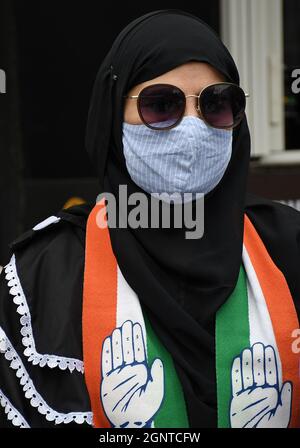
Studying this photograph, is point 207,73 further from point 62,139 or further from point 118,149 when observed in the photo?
point 62,139

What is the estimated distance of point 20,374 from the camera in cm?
175

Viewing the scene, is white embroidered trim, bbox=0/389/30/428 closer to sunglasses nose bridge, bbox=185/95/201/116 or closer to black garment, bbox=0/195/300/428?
black garment, bbox=0/195/300/428

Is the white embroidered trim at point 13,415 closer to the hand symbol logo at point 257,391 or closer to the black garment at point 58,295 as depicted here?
the black garment at point 58,295

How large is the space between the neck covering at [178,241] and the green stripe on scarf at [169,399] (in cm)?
2

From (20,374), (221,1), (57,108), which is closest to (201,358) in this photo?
(20,374)

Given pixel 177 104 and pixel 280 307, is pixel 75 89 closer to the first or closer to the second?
pixel 177 104

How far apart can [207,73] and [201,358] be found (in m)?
0.67

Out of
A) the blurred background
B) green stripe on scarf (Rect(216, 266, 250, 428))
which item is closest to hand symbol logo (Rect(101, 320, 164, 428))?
green stripe on scarf (Rect(216, 266, 250, 428))

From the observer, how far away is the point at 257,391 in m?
1.74

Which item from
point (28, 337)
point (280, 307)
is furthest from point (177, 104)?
point (28, 337)

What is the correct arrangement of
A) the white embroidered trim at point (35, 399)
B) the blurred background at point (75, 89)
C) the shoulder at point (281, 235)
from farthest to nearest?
the blurred background at point (75, 89)
the shoulder at point (281, 235)
the white embroidered trim at point (35, 399)

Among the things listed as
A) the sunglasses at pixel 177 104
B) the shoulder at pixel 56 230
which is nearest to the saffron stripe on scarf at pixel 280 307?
the sunglasses at pixel 177 104

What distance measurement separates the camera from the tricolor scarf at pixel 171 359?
1703 millimetres

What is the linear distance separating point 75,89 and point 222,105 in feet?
11.0
